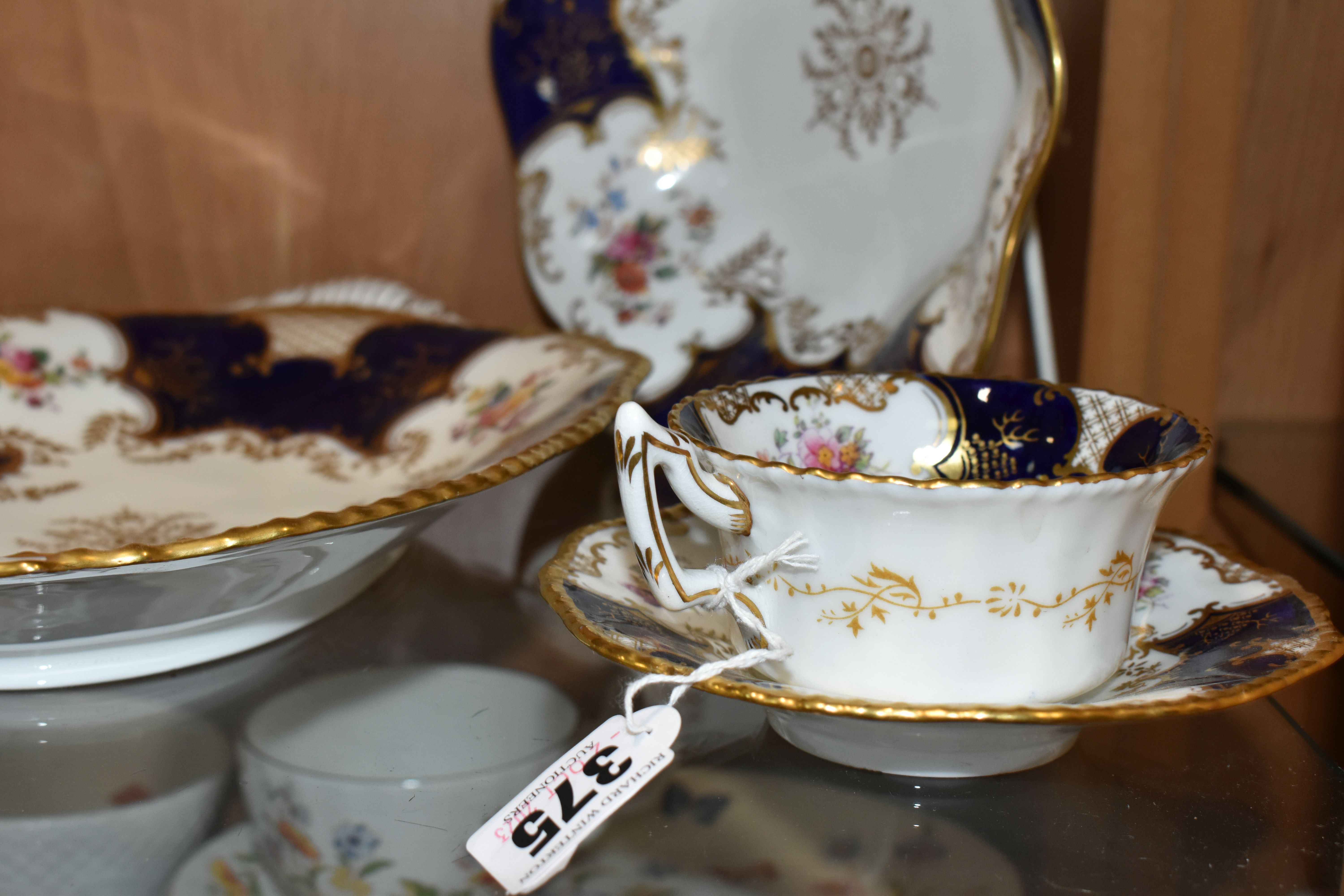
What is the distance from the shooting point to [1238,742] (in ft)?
1.35

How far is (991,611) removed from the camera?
13.3 inches

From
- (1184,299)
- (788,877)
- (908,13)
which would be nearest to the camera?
(788,877)

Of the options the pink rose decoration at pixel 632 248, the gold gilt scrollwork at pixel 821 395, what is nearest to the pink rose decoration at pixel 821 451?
the gold gilt scrollwork at pixel 821 395

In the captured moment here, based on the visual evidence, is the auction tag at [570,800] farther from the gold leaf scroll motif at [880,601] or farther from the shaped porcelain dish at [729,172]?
the shaped porcelain dish at [729,172]

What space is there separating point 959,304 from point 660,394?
21cm

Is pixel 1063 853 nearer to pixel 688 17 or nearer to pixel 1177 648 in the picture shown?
pixel 1177 648

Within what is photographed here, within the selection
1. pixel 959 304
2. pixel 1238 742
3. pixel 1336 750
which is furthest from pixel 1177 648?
pixel 1336 750

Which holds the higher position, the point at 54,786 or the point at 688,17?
the point at 688,17

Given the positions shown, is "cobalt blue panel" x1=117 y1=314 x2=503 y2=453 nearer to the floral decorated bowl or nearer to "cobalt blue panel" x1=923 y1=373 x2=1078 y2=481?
the floral decorated bowl

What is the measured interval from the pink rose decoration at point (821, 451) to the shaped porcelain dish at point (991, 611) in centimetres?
5

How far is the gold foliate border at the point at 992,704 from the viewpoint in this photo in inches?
12.1

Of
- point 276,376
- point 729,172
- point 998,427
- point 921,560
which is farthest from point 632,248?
point 921,560

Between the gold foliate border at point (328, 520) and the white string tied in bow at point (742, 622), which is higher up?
the gold foliate border at point (328, 520)

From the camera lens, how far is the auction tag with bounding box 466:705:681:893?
0.33m
